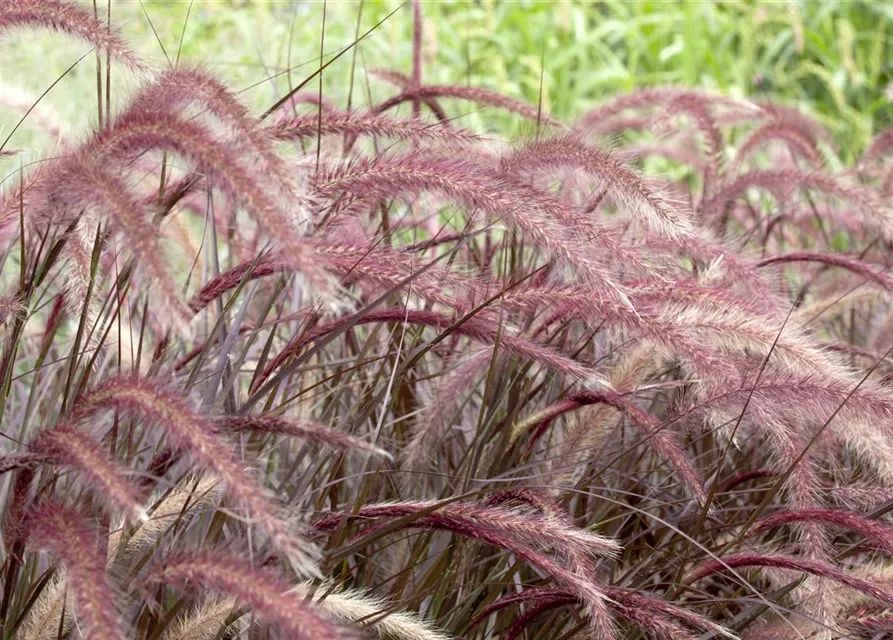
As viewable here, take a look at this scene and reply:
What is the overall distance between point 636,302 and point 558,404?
25 centimetres

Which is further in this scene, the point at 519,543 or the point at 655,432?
the point at 655,432

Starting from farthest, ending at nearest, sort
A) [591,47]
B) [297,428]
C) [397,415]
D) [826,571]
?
[591,47]
[397,415]
[826,571]
[297,428]

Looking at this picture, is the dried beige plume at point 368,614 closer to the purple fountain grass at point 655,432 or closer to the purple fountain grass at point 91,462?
the purple fountain grass at point 91,462

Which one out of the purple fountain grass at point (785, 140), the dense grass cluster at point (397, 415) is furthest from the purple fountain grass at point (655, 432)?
the purple fountain grass at point (785, 140)

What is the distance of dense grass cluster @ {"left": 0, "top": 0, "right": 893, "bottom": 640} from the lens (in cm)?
135

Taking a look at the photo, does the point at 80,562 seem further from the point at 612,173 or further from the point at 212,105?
the point at 612,173

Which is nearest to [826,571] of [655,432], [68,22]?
[655,432]

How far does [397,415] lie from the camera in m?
2.54

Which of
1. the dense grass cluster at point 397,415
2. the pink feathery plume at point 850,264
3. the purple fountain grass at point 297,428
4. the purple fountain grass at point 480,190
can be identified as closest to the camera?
the dense grass cluster at point 397,415

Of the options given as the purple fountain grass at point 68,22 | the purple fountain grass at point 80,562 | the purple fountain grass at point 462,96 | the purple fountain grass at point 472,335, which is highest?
the purple fountain grass at point 68,22

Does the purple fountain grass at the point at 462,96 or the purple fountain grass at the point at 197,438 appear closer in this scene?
the purple fountain grass at the point at 197,438

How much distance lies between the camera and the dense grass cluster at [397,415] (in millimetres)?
1352

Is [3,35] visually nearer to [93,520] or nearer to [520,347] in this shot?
[93,520]

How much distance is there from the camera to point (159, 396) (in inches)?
52.9
